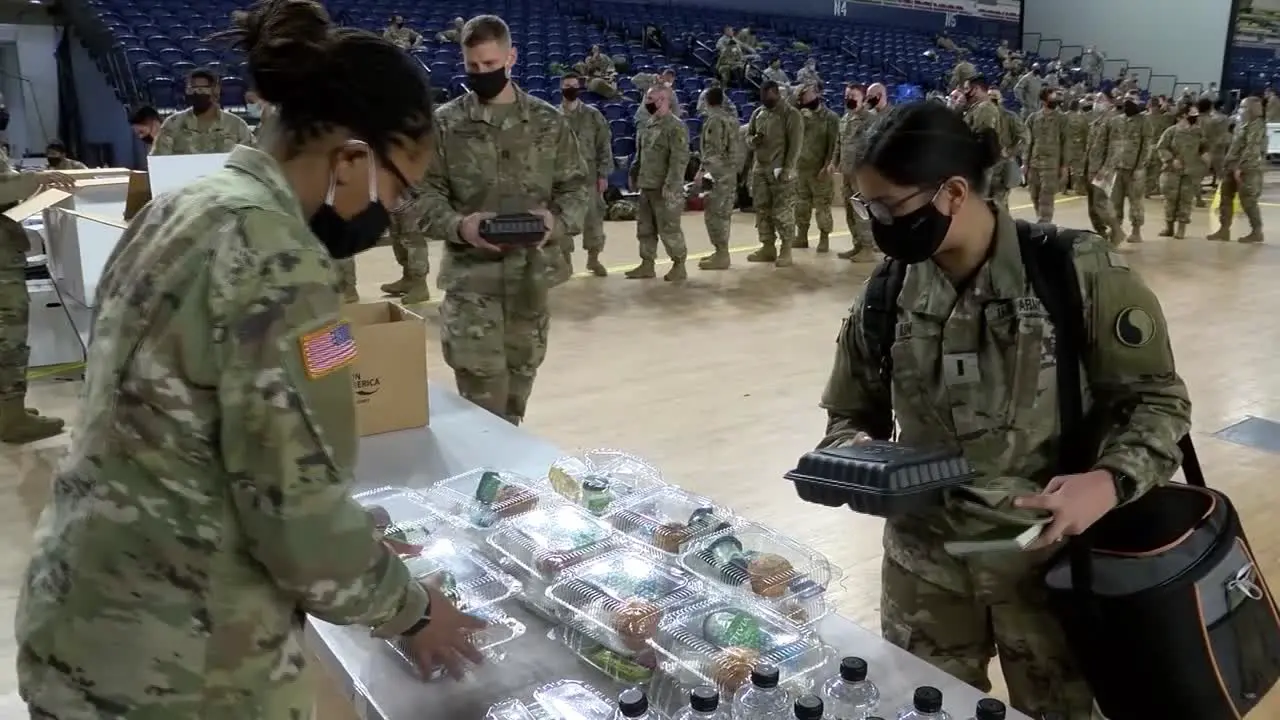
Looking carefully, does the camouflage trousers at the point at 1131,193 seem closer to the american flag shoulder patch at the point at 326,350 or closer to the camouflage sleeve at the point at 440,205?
the camouflage sleeve at the point at 440,205

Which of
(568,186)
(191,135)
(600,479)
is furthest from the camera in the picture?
(191,135)

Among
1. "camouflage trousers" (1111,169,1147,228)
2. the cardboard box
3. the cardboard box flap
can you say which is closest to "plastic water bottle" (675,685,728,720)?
the cardboard box

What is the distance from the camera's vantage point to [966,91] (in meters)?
9.73

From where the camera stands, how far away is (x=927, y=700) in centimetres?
114

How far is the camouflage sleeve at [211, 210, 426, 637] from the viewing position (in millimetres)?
904

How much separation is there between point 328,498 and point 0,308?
3680 millimetres

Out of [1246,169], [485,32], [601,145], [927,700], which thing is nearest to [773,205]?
[601,145]

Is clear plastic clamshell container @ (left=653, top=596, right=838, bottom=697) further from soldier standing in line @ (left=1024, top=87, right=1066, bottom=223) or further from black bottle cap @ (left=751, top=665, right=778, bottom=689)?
soldier standing in line @ (left=1024, top=87, right=1066, bottom=223)

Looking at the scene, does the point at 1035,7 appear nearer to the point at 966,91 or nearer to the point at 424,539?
the point at 966,91

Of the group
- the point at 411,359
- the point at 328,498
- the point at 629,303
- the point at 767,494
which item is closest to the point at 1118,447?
the point at 328,498

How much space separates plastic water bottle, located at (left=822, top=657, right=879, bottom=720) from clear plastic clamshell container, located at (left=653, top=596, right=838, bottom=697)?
50 mm

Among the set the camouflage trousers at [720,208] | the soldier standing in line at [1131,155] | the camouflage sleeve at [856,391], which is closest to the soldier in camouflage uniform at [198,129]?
the camouflage trousers at [720,208]

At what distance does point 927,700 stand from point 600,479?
2.75 ft

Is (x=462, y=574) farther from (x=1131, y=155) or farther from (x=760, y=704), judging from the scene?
(x=1131, y=155)
